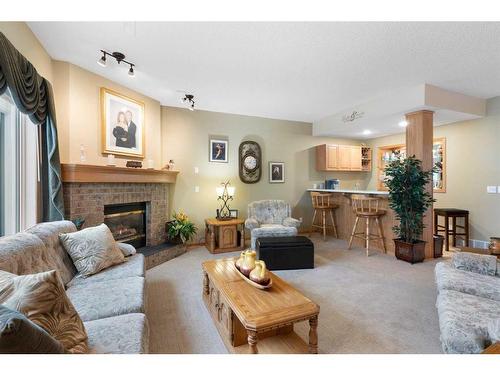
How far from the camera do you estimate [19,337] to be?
27.5 inches

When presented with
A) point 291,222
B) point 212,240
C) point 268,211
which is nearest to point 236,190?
point 268,211

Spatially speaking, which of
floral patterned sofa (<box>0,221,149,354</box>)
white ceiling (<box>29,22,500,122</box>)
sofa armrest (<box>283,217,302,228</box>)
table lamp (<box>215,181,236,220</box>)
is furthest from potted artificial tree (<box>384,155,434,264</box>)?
floral patterned sofa (<box>0,221,149,354</box>)

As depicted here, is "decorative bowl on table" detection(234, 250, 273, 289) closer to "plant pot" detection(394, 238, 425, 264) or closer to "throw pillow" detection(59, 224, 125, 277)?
"throw pillow" detection(59, 224, 125, 277)

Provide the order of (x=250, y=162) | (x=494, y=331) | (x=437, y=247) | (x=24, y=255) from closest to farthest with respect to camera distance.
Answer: (x=494, y=331) → (x=24, y=255) → (x=437, y=247) → (x=250, y=162)

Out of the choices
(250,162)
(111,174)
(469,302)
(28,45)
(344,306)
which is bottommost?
(344,306)

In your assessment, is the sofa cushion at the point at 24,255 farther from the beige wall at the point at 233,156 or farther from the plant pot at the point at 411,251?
the plant pot at the point at 411,251

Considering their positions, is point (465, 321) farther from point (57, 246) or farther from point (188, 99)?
point (188, 99)

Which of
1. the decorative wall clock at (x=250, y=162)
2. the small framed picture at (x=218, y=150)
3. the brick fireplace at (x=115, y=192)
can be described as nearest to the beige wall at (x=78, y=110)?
the brick fireplace at (x=115, y=192)

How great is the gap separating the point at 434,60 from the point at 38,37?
428 centimetres

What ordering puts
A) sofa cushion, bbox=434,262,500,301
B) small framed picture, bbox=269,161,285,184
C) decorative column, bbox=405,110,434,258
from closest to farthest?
sofa cushion, bbox=434,262,500,301, decorative column, bbox=405,110,434,258, small framed picture, bbox=269,161,285,184

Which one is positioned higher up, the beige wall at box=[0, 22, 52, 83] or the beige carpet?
the beige wall at box=[0, 22, 52, 83]

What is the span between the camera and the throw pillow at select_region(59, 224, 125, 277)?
200cm

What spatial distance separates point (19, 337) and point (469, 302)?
2.38 m
